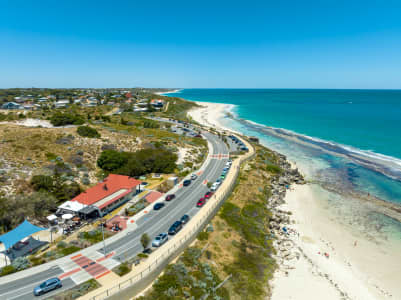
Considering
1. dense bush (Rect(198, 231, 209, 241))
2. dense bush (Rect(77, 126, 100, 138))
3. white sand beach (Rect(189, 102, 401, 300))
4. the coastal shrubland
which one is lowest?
white sand beach (Rect(189, 102, 401, 300))

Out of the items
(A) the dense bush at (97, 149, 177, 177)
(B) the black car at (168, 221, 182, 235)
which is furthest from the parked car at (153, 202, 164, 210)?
(A) the dense bush at (97, 149, 177, 177)

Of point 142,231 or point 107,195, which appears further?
point 107,195

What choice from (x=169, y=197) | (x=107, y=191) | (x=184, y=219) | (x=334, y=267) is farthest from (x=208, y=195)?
(x=334, y=267)

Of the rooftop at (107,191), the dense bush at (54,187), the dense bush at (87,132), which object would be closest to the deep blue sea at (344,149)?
the rooftop at (107,191)

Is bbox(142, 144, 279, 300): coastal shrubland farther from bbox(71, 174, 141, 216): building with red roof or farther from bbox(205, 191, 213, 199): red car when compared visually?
bbox(71, 174, 141, 216): building with red roof

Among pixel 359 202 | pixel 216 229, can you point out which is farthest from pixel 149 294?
pixel 359 202

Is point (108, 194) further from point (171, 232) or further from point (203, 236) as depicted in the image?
point (203, 236)
